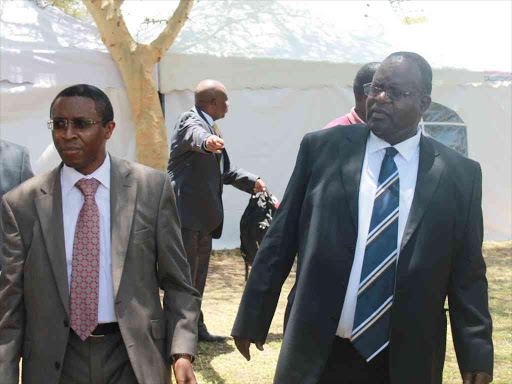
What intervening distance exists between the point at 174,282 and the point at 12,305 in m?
0.63

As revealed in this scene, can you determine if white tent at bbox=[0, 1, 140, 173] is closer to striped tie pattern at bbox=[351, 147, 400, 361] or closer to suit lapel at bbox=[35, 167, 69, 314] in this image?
suit lapel at bbox=[35, 167, 69, 314]

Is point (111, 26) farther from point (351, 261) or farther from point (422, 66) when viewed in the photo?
point (351, 261)

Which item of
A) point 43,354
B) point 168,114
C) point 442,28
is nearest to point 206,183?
point 43,354

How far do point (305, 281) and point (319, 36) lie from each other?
979cm

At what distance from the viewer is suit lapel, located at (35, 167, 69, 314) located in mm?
2846

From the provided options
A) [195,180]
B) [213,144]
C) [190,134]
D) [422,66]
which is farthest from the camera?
[195,180]

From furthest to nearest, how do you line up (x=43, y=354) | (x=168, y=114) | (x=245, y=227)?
(x=168, y=114) → (x=245, y=227) → (x=43, y=354)

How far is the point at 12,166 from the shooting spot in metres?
3.95

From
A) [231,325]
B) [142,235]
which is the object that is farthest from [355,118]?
[231,325]

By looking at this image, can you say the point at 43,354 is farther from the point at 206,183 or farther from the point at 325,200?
the point at 206,183

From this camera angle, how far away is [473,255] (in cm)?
318

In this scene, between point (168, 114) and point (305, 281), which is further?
point (168, 114)

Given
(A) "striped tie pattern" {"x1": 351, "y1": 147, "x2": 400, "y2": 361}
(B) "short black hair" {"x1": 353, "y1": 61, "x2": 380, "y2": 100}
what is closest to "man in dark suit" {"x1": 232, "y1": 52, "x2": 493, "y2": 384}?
(A) "striped tie pattern" {"x1": 351, "y1": 147, "x2": 400, "y2": 361}

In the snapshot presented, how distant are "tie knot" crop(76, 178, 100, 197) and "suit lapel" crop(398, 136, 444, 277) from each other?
124 centimetres
